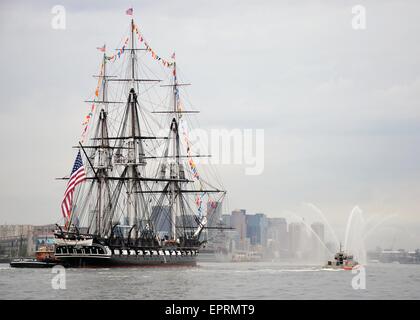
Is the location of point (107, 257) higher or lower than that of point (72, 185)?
lower

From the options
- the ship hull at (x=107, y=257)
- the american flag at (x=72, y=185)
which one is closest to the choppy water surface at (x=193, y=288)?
the american flag at (x=72, y=185)

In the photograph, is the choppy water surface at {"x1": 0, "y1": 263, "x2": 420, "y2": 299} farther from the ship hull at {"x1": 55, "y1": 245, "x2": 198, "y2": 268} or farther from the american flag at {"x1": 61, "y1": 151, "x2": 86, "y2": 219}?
the ship hull at {"x1": 55, "y1": 245, "x2": 198, "y2": 268}

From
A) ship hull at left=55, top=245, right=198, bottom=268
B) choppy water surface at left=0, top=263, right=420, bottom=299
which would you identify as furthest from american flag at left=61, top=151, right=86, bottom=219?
ship hull at left=55, top=245, right=198, bottom=268

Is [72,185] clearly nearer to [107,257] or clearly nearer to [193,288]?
[107,257]

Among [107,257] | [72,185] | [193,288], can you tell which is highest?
[72,185]

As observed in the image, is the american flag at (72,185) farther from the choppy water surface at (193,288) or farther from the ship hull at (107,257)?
the ship hull at (107,257)

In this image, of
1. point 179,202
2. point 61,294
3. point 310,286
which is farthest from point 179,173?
point 61,294

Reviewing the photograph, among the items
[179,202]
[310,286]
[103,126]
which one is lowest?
[310,286]

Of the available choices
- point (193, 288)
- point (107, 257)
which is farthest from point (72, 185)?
point (193, 288)

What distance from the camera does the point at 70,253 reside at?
479ft

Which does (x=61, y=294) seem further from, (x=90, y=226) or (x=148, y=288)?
(x=90, y=226)

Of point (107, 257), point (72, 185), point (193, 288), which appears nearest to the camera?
point (193, 288)

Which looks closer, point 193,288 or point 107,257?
point 193,288
